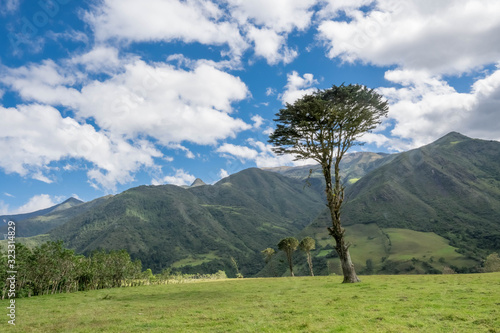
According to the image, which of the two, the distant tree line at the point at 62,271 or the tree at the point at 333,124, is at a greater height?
the tree at the point at 333,124

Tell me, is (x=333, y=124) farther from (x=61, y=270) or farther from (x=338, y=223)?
(x=61, y=270)

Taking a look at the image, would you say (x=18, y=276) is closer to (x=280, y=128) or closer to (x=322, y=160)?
(x=280, y=128)

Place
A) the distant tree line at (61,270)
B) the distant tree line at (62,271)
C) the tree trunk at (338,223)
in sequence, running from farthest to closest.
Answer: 1. the distant tree line at (61,270)
2. the distant tree line at (62,271)
3. the tree trunk at (338,223)

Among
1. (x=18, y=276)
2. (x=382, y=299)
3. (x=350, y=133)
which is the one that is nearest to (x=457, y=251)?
(x=350, y=133)

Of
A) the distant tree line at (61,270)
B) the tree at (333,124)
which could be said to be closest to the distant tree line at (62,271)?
the distant tree line at (61,270)

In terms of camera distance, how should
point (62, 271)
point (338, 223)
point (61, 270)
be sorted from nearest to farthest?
point (338, 223)
point (61, 270)
point (62, 271)

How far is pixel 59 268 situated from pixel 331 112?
5818cm

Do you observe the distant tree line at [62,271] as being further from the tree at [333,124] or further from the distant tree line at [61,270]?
the tree at [333,124]

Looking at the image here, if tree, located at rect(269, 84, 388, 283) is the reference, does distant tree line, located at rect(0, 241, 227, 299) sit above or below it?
below

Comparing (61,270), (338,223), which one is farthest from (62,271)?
(338,223)

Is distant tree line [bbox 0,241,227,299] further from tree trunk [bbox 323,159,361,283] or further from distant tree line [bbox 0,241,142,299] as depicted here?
tree trunk [bbox 323,159,361,283]

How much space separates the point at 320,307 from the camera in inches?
651

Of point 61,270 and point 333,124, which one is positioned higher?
point 333,124

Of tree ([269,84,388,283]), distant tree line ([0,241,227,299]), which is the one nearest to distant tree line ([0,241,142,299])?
distant tree line ([0,241,227,299])
